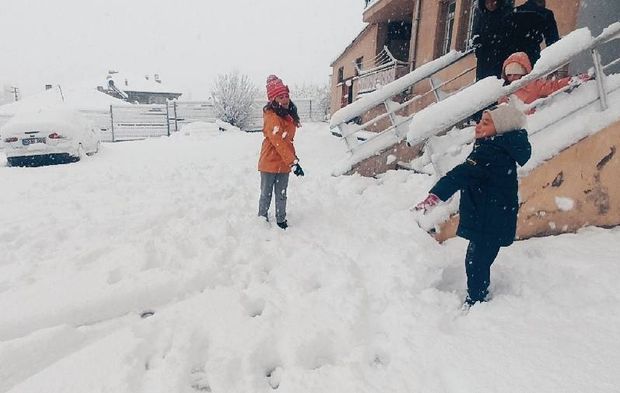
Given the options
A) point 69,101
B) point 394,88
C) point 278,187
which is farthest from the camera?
point 69,101

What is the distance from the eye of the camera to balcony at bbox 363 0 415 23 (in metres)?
12.6

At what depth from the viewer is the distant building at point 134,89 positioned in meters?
44.2

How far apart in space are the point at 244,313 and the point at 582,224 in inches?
111

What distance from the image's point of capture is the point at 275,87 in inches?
160

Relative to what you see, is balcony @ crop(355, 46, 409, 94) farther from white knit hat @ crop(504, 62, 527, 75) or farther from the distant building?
the distant building

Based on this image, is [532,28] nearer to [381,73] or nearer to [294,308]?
[294,308]

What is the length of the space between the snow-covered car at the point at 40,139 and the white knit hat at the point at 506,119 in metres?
10.0

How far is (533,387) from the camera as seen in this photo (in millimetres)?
1796

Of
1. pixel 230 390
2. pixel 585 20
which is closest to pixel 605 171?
pixel 585 20

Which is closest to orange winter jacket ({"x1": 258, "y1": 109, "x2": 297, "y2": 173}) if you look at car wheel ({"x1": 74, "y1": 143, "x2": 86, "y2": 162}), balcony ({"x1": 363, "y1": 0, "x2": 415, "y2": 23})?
car wheel ({"x1": 74, "y1": 143, "x2": 86, "y2": 162})

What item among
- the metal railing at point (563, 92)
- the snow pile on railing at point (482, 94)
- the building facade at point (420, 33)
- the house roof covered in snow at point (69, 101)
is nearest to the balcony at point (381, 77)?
the building facade at point (420, 33)

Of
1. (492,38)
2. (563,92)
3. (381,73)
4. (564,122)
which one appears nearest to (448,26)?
(381,73)

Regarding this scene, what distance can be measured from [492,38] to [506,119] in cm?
247

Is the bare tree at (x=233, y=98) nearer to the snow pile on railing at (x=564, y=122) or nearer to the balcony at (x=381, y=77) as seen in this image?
the balcony at (x=381, y=77)
